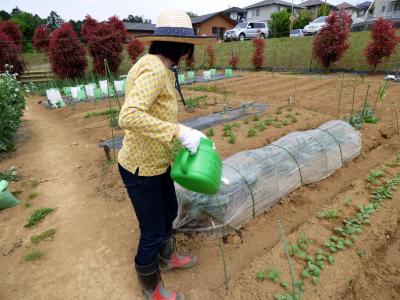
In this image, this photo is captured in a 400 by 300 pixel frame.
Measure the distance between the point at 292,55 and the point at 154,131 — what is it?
524 inches

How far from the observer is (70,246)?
2.27m

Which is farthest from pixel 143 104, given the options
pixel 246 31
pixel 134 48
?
pixel 246 31

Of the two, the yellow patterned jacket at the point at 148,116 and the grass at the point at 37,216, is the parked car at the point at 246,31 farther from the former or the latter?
the yellow patterned jacket at the point at 148,116

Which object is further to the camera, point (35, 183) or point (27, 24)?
point (27, 24)

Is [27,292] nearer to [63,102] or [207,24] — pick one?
[63,102]

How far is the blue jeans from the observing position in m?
1.41

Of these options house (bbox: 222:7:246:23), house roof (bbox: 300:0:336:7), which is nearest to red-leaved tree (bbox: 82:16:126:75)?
house (bbox: 222:7:246:23)

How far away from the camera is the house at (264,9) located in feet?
106

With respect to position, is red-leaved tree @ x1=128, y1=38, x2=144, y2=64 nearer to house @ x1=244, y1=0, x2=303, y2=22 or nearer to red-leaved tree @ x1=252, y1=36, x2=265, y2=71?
red-leaved tree @ x1=252, y1=36, x2=265, y2=71

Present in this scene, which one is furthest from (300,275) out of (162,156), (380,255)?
(162,156)

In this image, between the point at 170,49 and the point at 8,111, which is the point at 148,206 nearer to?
the point at 170,49

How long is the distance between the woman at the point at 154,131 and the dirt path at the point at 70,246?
1.65 ft

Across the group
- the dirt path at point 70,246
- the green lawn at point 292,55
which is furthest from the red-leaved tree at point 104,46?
the dirt path at point 70,246

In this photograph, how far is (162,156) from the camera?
142 centimetres
